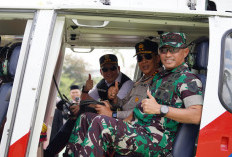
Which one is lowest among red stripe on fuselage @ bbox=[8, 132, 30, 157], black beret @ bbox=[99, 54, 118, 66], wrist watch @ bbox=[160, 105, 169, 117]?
red stripe on fuselage @ bbox=[8, 132, 30, 157]

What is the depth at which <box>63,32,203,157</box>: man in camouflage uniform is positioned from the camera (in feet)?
8.02

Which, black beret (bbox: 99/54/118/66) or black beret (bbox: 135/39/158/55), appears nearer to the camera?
black beret (bbox: 135/39/158/55)

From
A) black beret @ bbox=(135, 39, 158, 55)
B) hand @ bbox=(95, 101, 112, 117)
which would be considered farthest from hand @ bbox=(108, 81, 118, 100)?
black beret @ bbox=(135, 39, 158, 55)

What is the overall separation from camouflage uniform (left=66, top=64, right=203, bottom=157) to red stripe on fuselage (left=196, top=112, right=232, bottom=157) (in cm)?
23

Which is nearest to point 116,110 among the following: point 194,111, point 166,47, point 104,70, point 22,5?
point 104,70

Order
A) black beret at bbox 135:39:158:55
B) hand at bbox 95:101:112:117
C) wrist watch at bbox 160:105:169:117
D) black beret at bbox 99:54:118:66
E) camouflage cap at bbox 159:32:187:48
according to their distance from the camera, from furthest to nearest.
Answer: black beret at bbox 99:54:118:66, black beret at bbox 135:39:158:55, hand at bbox 95:101:112:117, camouflage cap at bbox 159:32:187:48, wrist watch at bbox 160:105:169:117

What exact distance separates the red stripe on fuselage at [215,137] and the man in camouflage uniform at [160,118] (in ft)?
0.39

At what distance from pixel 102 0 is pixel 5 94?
3.25ft

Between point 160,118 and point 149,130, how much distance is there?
13 cm

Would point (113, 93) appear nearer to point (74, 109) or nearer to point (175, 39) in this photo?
point (74, 109)

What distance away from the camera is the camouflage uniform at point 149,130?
251cm

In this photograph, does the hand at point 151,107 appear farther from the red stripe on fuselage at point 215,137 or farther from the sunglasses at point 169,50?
the sunglasses at point 169,50

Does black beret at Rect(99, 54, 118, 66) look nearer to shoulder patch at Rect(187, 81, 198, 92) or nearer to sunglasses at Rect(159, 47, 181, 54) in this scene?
sunglasses at Rect(159, 47, 181, 54)

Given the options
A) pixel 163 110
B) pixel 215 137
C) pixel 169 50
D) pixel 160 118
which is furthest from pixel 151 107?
pixel 169 50
